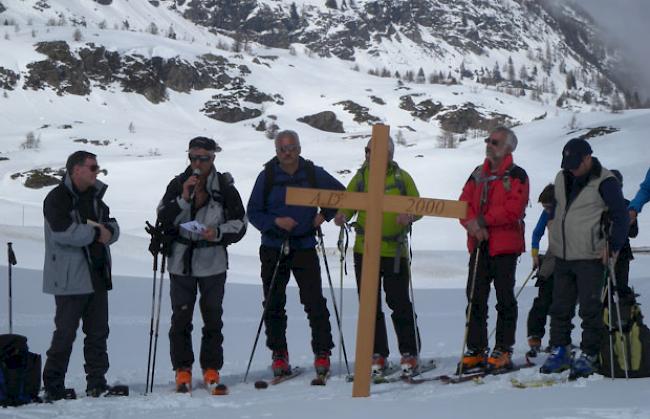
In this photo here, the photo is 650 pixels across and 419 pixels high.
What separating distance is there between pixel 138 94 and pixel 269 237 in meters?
68.0

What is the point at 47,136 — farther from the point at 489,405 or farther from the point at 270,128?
the point at 489,405

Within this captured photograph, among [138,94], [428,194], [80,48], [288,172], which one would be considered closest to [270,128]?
[138,94]

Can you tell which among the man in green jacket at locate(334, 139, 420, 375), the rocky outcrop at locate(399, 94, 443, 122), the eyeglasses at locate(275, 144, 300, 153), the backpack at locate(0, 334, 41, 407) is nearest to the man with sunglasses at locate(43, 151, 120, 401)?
the backpack at locate(0, 334, 41, 407)

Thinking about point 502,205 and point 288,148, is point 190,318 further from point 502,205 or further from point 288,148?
point 502,205

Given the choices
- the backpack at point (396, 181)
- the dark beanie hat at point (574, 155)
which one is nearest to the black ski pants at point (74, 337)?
the backpack at point (396, 181)

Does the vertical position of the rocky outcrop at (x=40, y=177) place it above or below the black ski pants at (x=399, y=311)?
above

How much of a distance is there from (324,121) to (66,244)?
6289 cm

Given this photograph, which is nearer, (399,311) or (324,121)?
(399,311)

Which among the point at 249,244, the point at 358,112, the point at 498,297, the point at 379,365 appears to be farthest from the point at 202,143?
the point at 358,112

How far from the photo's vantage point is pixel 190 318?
5.31m

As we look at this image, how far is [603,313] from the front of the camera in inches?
199

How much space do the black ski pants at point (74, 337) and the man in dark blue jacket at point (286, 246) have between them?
124 centimetres

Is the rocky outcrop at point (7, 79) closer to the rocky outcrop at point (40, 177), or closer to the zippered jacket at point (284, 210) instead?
the rocky outcrop at point (40, 177)

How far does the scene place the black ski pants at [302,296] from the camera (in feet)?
18.3
